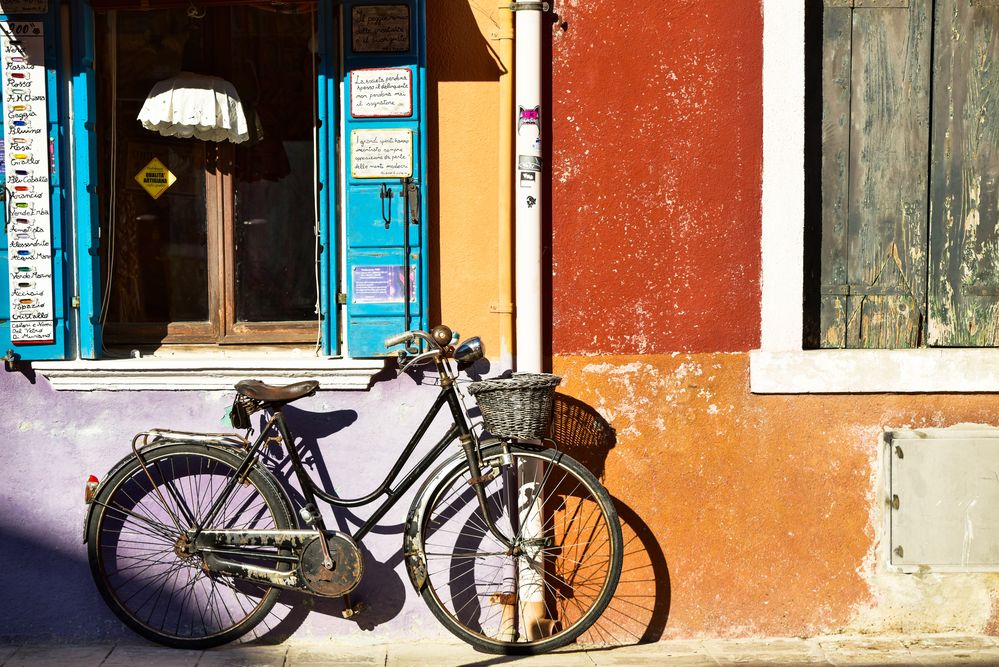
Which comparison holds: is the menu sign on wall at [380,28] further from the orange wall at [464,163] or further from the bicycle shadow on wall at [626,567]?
the bicycle shadow on wall at [626,567]

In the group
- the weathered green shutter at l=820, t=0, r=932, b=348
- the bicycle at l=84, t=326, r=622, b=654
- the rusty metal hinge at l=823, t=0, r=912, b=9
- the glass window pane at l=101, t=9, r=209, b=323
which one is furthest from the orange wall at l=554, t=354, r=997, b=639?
the glass window pane at l=101, t=9, r=209, b=323

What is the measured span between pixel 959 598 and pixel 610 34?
3.09m

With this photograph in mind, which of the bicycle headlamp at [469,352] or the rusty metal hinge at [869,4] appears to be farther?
the rusty metal hinge at [869,4]

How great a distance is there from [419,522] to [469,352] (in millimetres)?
769

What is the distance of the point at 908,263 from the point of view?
503cm

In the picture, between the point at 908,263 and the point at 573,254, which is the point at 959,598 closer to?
the point at 908,263

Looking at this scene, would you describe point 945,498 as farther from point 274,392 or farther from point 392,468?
point 274,392

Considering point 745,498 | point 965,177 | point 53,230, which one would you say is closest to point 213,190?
point 53,230

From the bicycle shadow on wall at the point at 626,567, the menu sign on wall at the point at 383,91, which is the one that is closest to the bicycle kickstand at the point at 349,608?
the bicycle shadow on wall at the point at 626,567

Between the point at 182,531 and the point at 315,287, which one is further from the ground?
the point at 315,287

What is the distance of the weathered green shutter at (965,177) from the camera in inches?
196

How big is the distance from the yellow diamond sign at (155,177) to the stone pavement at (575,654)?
7.01 ft

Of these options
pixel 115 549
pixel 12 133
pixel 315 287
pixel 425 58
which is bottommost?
pixel 115 549

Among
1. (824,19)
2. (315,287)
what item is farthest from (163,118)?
(824,19)
